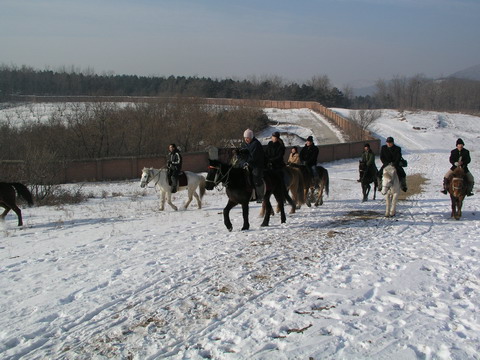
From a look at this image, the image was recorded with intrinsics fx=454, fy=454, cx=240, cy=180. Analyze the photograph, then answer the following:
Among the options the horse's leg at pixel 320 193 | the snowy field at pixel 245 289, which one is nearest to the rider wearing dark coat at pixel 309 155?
the horse's leg at pixel 320 193

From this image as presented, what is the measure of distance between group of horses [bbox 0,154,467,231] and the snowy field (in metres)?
0.64

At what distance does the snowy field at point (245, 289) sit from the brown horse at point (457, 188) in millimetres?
672

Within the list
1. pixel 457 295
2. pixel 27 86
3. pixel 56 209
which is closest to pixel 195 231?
pixel 457 295

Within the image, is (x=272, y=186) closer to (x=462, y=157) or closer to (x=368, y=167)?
(x=462, y=157)

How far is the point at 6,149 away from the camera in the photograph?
37844 mm

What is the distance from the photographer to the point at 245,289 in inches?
281

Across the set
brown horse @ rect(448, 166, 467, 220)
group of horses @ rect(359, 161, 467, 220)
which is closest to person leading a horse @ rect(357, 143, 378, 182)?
group of horses @ rect(359, 161, 467, 220)

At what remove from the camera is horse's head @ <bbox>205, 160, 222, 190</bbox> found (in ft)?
34.7

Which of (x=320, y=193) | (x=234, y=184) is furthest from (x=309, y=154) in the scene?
(x=234, y=184)

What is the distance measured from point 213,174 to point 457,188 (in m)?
7.05

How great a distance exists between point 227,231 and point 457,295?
596 cm

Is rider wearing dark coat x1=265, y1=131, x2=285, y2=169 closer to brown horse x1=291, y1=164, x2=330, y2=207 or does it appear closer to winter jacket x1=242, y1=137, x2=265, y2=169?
brown horse x1=291, y1=164, x2=330, y2=207

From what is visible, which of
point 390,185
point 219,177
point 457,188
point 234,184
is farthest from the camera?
point 390,185

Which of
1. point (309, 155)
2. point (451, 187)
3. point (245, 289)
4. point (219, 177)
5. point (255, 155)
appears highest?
point (255, 155)
